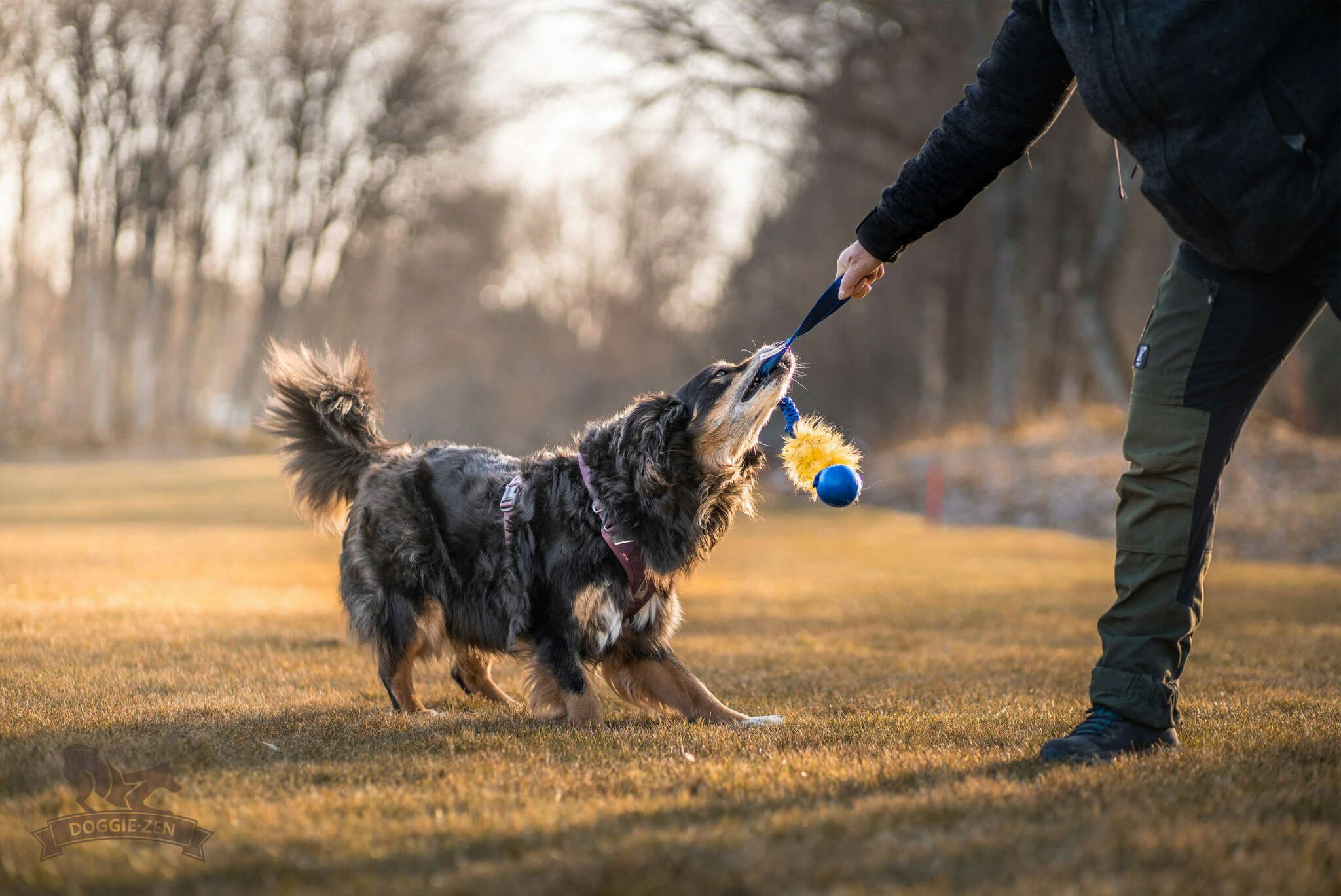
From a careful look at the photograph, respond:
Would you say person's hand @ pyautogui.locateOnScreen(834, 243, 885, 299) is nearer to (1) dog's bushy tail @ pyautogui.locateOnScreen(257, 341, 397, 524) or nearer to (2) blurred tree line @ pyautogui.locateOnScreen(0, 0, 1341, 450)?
(1) dog's bushy tail @ pyautogui.locateOnScreen(257, 341, 397, 524)

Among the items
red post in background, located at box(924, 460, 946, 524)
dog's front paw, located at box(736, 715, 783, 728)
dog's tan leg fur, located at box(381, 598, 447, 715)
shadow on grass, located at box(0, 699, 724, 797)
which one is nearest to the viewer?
shadow on grass, located at box(0, 699, 724, 797)

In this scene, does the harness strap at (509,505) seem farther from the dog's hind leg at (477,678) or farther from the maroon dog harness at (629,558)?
the dog's hind leg at (477,678)

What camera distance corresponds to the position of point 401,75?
3059 cm

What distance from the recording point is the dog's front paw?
159 inches

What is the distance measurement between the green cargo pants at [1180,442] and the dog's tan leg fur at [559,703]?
184 centimetres

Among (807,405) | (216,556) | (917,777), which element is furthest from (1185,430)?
(216,556)

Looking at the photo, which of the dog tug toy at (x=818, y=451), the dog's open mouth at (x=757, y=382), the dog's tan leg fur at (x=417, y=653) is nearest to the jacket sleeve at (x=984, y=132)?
the dog tug toy at (x=818, y=451)

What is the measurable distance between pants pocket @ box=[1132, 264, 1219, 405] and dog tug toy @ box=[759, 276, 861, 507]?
3.42ft

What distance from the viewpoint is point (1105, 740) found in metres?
3.26

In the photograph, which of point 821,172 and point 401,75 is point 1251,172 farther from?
point 401,75

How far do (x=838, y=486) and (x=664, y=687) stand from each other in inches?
43.4

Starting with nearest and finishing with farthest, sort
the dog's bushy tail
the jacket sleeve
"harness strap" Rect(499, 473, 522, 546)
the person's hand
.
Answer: the jacket sleeve → the person's hand → "harness strap" Rect(499, 473, 522, 546) → the dog's bushy tail

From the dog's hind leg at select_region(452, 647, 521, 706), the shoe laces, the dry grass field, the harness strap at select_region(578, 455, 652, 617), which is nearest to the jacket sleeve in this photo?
the harness strap at select_region(578, 455, 652, 617)

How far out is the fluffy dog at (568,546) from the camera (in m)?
4.31
